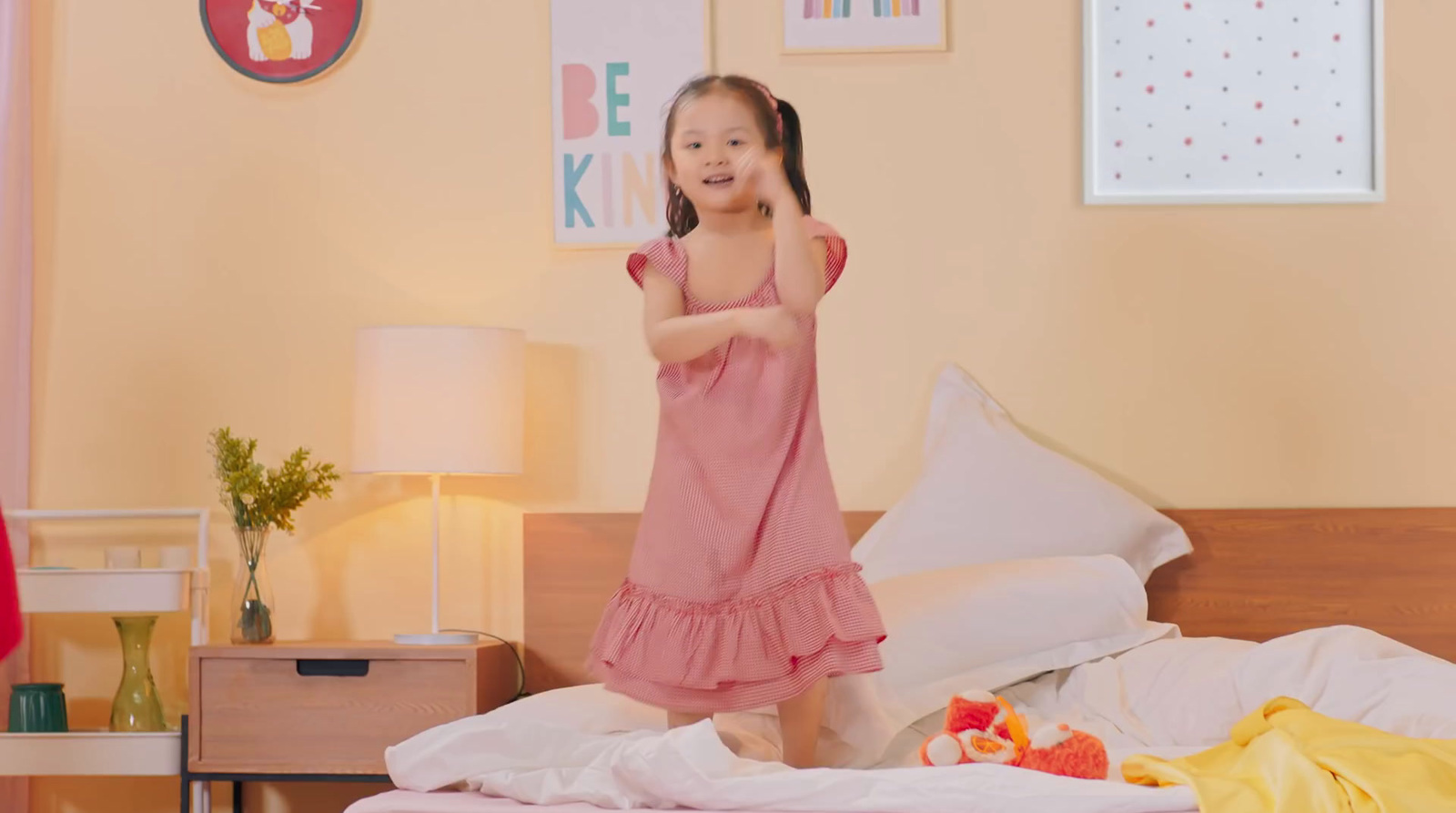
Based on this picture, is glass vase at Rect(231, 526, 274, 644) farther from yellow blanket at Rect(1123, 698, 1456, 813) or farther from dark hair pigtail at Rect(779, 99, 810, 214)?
yellow blanket at Rect(1123, 698, 1456, 813)

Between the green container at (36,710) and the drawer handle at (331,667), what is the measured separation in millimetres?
513

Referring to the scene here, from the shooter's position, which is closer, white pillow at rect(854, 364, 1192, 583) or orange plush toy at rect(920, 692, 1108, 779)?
orange plush toy at rect(920, 692, 1108, 779)

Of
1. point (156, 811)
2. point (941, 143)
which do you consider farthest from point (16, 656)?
point (941, 143)

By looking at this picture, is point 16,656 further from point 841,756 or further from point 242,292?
point 841,756

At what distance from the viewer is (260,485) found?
262 cm

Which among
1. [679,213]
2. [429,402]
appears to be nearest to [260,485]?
[429,402]

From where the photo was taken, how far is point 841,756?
1806 mm

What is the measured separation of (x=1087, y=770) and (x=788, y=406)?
0.60 m

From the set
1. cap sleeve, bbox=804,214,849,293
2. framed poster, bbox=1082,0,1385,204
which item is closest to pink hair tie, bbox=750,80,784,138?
cap sleeve, bbox=804,214,849,293

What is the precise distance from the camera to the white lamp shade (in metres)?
2.58

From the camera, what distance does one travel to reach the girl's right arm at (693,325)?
172cm

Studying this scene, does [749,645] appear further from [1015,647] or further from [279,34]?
[279,34]

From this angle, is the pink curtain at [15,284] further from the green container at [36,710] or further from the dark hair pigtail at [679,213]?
the dark hair pigtail at [679,213]

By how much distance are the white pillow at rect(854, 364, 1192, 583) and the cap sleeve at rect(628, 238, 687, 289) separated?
2.78 ft
